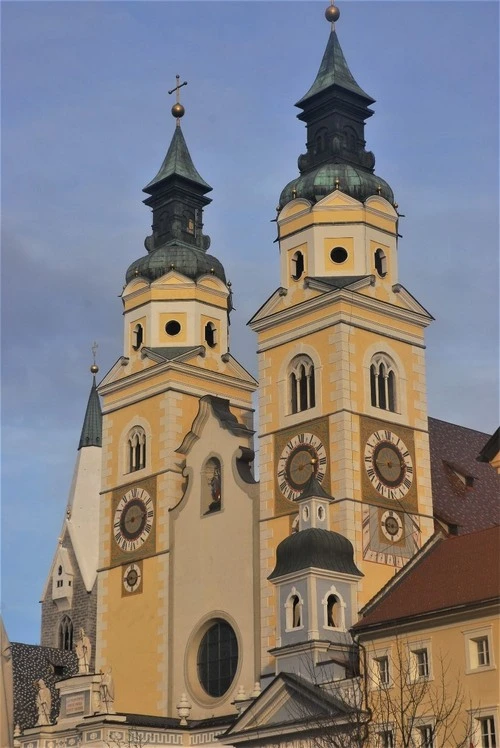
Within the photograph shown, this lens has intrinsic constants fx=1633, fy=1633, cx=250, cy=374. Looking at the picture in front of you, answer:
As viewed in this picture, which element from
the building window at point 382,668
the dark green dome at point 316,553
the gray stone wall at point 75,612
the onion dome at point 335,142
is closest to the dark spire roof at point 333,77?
the onion dome at point 335,142

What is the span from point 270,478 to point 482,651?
1143 centimetres

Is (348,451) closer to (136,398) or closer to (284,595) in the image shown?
(284,595)

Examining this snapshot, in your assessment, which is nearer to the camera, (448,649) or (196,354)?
(448,649)

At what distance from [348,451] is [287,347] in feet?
15.6

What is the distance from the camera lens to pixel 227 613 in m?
50.0

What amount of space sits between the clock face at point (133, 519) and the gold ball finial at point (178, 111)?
16576 mm

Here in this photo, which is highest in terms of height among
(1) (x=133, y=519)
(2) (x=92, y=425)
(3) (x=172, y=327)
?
(2) (x=92, y=425)

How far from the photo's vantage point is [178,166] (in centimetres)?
6119

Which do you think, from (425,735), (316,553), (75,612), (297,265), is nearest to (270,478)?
(316,553)

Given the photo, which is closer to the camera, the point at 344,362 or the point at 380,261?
the point at 344,362

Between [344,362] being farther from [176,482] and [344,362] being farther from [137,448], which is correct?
[137,448]

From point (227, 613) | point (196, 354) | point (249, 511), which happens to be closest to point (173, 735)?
point (227, 613)

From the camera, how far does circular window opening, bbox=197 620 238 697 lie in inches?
1951

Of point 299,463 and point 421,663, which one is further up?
point 299,463
